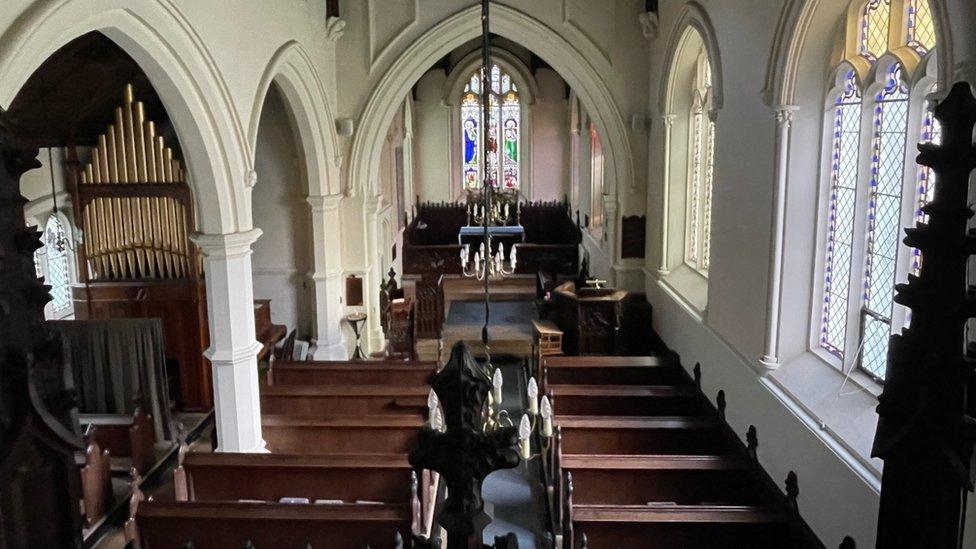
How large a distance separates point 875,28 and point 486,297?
3.39 metres

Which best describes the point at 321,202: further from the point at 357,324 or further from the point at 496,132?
the point at 496,132

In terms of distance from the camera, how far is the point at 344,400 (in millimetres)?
8164

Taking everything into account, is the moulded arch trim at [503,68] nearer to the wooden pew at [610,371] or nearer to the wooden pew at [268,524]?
the wooden pew at [610,371]

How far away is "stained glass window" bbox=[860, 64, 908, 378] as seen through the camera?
17.0 feet

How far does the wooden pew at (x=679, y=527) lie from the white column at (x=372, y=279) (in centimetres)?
754

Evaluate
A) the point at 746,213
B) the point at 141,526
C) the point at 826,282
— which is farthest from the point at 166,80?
the point at 826,282

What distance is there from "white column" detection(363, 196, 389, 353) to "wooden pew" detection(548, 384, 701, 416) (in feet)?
16.1

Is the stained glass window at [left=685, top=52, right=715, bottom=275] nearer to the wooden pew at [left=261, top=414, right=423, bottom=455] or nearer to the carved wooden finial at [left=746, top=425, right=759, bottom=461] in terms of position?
the carved wooden finial at [left=746, top=425, right=759, bottom=461]

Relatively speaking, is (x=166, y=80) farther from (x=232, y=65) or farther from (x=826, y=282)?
(x=826, y=282)

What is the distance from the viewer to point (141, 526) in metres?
5.17

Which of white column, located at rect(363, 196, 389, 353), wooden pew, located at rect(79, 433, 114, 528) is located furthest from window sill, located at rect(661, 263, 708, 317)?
wooden pew, located at rect(79, 433, 114, 528)

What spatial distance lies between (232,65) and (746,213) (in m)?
4.94

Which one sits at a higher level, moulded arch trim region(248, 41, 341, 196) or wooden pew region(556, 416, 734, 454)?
moulded arch trim region(248, 41, 341, 196)

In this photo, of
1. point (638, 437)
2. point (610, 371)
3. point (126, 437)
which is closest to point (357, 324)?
point (126, 437)
